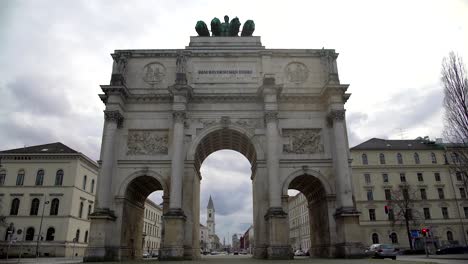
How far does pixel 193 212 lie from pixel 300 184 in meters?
8.72

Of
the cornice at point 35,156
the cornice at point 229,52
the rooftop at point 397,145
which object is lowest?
the cornice at point 35,156

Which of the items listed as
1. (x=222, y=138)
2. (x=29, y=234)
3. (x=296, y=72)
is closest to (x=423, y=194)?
(x=296, y=72)

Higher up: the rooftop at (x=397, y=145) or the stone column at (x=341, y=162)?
the rooftop at (x=397, y=145)

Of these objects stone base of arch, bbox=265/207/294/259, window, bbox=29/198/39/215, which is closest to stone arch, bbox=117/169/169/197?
stone base of arch, bbox=265/207/294/259

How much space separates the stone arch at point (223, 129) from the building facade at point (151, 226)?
135ft

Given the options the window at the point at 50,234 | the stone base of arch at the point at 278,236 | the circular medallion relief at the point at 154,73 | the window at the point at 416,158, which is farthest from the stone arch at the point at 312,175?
the window at the point at 416,158

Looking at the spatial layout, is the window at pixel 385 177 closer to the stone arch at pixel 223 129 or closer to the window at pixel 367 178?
the window at pixel 367 178

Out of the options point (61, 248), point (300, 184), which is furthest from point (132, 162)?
point (61, 248)

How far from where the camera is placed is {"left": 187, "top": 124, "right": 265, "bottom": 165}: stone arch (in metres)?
25.8

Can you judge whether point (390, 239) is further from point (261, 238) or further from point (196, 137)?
point (196, 137)

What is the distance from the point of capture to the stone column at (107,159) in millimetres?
24016

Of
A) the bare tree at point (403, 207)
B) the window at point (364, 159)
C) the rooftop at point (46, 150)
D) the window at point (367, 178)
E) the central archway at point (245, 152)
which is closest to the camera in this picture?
the central archway at point (245, 152)

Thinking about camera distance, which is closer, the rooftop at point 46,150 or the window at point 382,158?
the rooftop at point 46,150

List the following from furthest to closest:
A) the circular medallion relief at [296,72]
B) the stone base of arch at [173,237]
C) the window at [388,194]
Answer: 1. the window at [388,194]
2. the circular medallion relief at [296,72]
3. the stone base of arch at [173,237]
